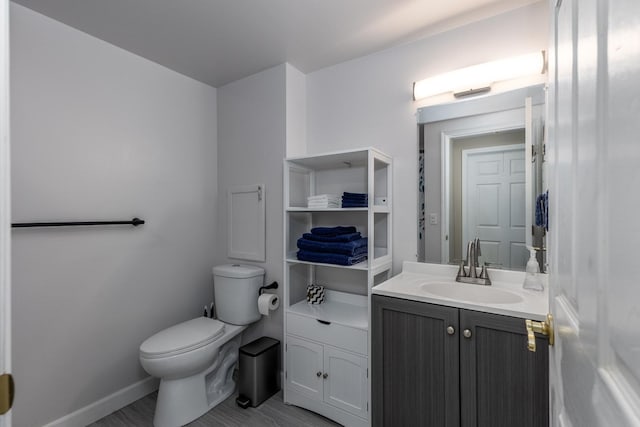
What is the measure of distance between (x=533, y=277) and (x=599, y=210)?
1.28m

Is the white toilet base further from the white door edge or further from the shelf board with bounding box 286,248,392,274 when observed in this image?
the white door edge

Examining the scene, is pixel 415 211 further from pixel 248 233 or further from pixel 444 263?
pixel 248 233

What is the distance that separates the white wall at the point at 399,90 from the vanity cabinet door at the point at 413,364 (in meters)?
0.54

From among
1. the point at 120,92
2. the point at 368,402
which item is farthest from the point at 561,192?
the point at 120,92

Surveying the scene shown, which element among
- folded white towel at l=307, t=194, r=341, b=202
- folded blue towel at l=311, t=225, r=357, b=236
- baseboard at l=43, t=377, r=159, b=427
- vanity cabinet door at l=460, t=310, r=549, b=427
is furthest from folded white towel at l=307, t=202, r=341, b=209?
baseboard at l=43, t=377, r=159, b=427

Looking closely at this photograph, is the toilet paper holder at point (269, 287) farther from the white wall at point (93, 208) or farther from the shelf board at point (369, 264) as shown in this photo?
the white wall at point (93, 208)

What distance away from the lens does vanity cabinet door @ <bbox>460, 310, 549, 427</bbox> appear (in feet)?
3.64

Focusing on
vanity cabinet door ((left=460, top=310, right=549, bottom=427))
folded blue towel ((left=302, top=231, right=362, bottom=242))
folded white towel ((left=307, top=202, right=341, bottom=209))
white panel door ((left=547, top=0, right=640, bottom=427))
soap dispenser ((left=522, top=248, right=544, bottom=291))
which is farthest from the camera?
folded white towel ((left=307, top=202, right=341, bottom=209))

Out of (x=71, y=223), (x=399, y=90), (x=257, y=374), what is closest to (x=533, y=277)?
(x=399, y=90)

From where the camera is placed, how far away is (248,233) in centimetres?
235

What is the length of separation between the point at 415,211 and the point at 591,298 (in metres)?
1.44

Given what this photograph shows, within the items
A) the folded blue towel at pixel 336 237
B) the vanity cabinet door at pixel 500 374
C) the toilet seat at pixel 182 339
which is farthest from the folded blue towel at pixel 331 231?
the toilet seat at pixel 182 339

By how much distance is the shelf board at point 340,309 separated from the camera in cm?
174

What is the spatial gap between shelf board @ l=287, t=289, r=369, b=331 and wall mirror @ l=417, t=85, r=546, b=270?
0.53 meters
